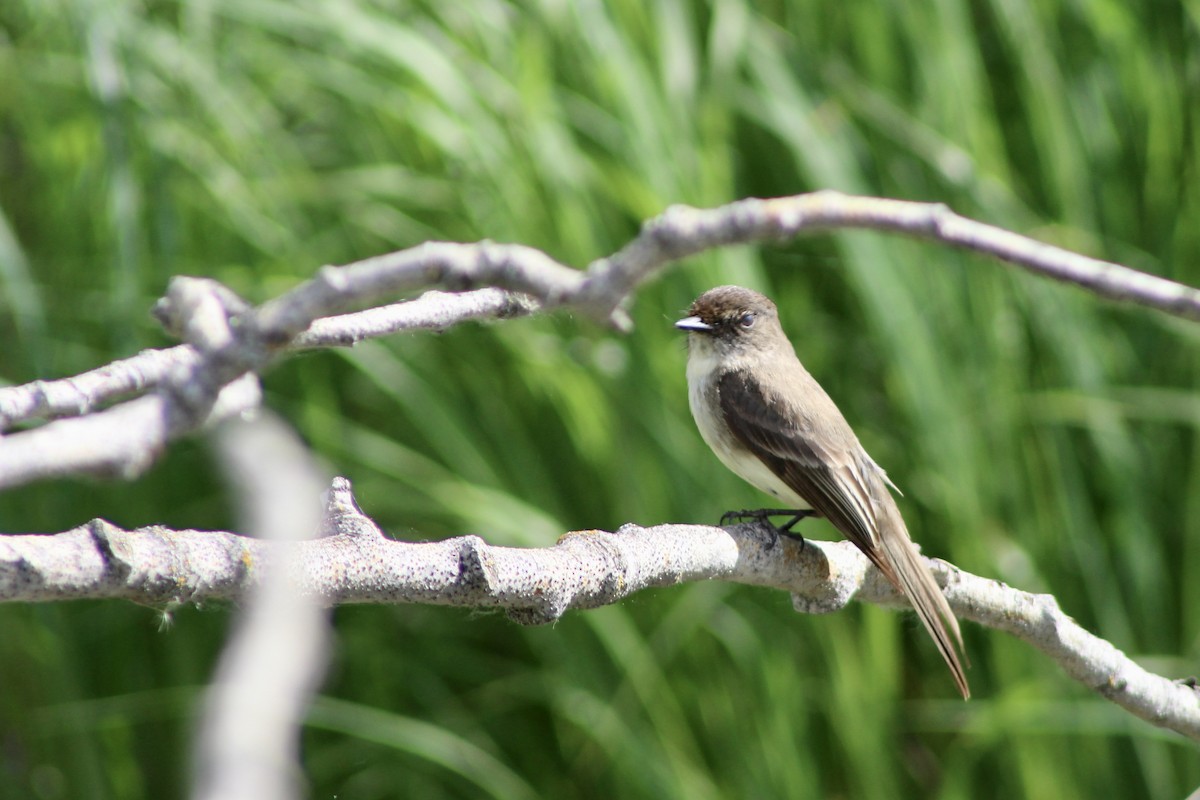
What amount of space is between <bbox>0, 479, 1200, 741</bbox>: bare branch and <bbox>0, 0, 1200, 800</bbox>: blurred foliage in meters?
1.09

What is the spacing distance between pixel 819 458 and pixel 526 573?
167 cm

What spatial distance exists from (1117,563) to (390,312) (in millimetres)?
2837

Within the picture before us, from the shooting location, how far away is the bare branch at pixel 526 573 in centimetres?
117

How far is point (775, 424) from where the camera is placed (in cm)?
321

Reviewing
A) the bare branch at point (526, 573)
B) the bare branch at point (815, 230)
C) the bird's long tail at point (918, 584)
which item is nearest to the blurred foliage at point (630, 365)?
the bird's long tail at point (918, 584)

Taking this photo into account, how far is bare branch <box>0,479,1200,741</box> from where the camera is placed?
1.17 metres

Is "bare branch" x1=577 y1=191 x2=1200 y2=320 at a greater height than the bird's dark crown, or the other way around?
the bird's dark crown

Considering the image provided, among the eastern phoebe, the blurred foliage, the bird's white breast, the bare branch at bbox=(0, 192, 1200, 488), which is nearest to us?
the bare branch at bbox=(0, 192, 1200, 488)

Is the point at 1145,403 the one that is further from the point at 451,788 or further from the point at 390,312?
the point at 390,312

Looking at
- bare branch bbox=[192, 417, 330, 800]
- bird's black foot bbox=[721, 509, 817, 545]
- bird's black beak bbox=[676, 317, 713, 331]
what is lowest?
bare branch bbox=[192, 417, 330, 800]

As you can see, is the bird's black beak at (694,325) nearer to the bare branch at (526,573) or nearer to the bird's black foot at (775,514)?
the bird's black foot at (775,514)

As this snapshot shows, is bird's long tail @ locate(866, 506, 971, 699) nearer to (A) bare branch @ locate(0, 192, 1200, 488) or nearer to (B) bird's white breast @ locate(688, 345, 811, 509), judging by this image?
(B) bird's white breast @ locate(688, 345, 811, 509)

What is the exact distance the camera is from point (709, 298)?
3438 mm

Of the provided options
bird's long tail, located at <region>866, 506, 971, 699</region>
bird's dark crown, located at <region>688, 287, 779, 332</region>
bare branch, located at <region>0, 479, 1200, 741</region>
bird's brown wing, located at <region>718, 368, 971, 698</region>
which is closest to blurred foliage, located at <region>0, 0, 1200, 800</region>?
bird's dark crown, located at <region>688, 287, 779, 332</region>
